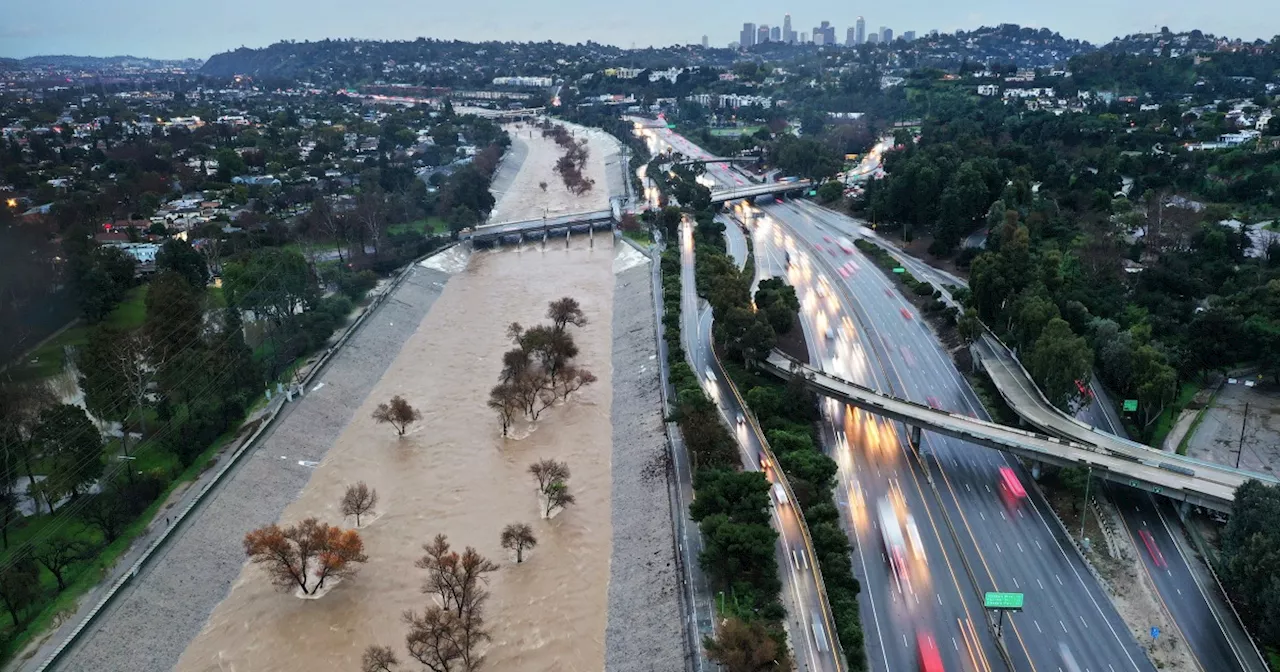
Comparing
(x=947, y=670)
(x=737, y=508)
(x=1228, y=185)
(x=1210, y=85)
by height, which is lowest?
(x=947, y=670)

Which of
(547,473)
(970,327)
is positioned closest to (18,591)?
(547,473)

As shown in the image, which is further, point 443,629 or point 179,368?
point 179,368

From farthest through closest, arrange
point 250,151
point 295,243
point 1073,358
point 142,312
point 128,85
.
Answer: point 128,85
point 250,151
point 295,243
point 142,312
point 1073,358

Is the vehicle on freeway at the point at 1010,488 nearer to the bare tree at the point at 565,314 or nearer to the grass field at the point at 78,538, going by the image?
the bare tree at the point at 565,314

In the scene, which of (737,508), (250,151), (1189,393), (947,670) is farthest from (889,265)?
(250,151)

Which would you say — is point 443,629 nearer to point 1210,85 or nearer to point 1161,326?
point 1161,326

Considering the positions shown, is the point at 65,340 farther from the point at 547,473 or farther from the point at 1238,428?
the point at 1238,428

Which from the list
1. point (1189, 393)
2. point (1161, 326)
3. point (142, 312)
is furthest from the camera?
point (142, 312)

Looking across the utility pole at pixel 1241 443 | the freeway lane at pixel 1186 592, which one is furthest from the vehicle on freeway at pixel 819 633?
the utility pole at pixel 1241 443
